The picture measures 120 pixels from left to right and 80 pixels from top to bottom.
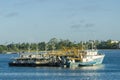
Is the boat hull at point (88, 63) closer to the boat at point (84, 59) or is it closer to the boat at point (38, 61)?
the boat at point (84, 59)

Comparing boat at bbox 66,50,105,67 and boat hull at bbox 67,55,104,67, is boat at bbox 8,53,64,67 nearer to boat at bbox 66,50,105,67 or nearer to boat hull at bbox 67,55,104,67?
boat at bbox 66,50,105,67

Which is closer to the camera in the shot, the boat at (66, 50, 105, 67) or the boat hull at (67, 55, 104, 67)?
the boat hull at (67, 55, 104, 67)

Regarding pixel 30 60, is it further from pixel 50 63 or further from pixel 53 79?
pixel 53 79

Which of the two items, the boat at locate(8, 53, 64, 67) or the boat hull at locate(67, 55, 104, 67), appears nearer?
the boat hull at locate(67, 55, 104, 67)

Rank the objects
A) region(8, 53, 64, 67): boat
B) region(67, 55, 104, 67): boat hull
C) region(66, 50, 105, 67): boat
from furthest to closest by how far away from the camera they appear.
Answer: region(8, 53, 64, 67): boat < region(66, 50, 105, 67): boat < region(67, 55, 104, 67): boat hull

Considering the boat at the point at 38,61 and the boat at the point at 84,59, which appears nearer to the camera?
the boat at the point at 84,59

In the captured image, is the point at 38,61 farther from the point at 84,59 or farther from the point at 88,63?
the point at 88,63

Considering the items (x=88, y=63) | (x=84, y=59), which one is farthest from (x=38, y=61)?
(x=88, y=63)

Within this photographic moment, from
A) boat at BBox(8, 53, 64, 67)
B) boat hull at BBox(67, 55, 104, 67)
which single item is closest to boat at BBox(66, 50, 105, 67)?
boat hull at BBox(67, 55, 104, 67)

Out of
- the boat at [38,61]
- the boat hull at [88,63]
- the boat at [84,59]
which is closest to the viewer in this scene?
the boat hull at [88,63]

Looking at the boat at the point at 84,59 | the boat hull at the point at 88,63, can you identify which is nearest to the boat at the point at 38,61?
the boat at the point at 84,59

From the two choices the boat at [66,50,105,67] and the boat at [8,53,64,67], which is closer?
the boat at [66,50,105,67]

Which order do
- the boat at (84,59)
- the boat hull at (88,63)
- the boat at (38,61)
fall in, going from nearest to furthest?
the boat hull at (88,63)
the boat at (84,59)
the boat at (38,61)

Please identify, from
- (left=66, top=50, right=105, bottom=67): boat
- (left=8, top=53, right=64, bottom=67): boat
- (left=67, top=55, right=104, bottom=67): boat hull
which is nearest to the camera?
(left=67, top=55, right=104, bottom=67): boat hull
